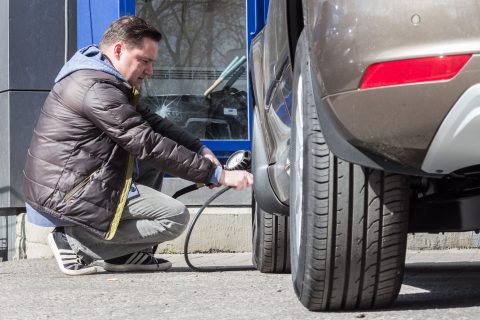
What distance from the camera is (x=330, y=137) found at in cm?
291

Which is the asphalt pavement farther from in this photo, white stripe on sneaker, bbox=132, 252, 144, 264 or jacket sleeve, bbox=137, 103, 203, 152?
jacket sleeve, bbox=137, 103, 203, 152

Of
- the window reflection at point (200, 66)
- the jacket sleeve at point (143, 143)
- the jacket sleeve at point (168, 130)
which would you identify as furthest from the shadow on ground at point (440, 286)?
the window reflection at point (200, 66)

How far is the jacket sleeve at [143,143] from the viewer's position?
15.6ft

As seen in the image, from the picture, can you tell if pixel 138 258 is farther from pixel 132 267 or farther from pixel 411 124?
pixel 411 124

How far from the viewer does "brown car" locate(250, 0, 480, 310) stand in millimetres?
2645

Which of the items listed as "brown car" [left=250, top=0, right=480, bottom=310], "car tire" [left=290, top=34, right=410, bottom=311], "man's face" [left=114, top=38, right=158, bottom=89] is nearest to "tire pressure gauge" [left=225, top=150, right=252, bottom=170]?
"man's face" [left=114, top=38, right=158, bottom=89]

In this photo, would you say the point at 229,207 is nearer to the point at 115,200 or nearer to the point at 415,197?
the point at 115,200

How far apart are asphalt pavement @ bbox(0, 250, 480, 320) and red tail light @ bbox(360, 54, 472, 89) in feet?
2.50

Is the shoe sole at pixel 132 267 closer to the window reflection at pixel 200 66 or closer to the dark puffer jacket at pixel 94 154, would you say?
the dark puffer jacket at pixel 94 154

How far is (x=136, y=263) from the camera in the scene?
17.2 ft

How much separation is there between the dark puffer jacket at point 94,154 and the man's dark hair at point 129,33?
28 cm

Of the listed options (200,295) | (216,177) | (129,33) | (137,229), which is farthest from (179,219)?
(200,295)

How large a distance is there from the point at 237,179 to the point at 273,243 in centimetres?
38

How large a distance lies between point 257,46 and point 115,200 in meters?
0.98
